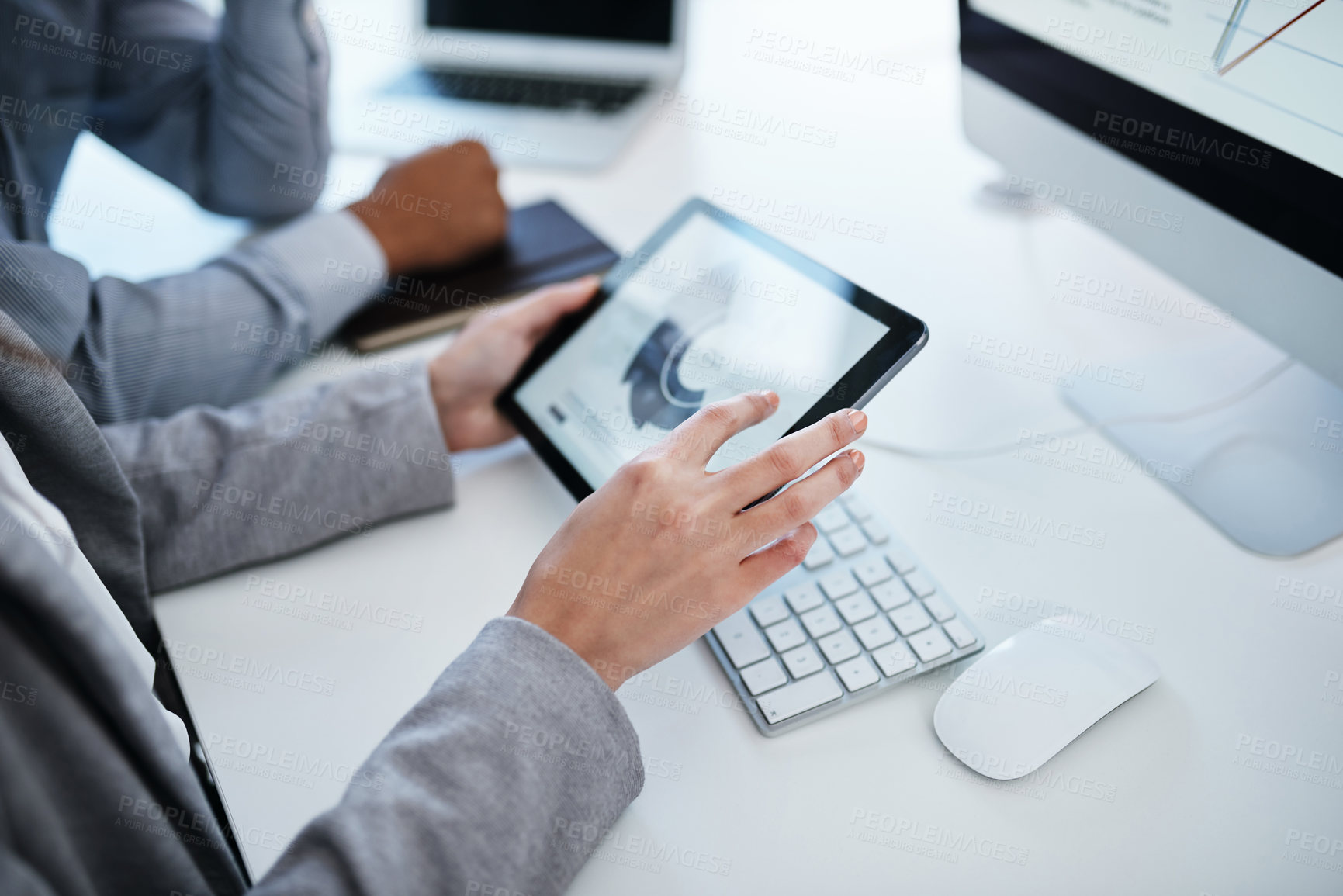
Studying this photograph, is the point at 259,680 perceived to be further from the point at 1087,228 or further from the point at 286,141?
the point at 1087,228

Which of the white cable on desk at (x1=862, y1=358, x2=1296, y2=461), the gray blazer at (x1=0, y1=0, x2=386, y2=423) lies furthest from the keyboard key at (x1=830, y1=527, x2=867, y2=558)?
the gray blazer at (x1=0, y1=0, x2=386, y2=423)

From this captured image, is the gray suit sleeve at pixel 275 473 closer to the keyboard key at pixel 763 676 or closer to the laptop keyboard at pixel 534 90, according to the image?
the keyboard key at pixel 763 676

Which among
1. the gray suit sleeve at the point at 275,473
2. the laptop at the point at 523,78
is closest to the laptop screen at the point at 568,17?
the laptop at the point at 523,78

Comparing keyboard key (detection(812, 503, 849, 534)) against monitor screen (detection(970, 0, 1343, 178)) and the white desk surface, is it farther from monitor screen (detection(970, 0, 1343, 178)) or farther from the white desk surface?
monitor screen (detection(970, 0, 1343, 178))

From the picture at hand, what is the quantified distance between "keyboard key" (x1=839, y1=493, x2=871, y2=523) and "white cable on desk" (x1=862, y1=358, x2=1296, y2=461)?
0.09m

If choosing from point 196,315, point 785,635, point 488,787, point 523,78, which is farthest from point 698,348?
point 523,78

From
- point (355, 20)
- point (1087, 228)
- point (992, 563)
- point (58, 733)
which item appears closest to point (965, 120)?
point (1087, 228)

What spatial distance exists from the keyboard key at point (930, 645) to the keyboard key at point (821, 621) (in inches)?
1.7

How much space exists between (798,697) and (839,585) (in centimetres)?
8

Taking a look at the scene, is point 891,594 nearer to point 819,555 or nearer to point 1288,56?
point 819,555

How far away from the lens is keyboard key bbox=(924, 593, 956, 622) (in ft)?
1.67

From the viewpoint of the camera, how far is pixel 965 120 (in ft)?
2.59

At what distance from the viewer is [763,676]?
49cm

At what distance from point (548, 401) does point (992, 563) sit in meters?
0.33
